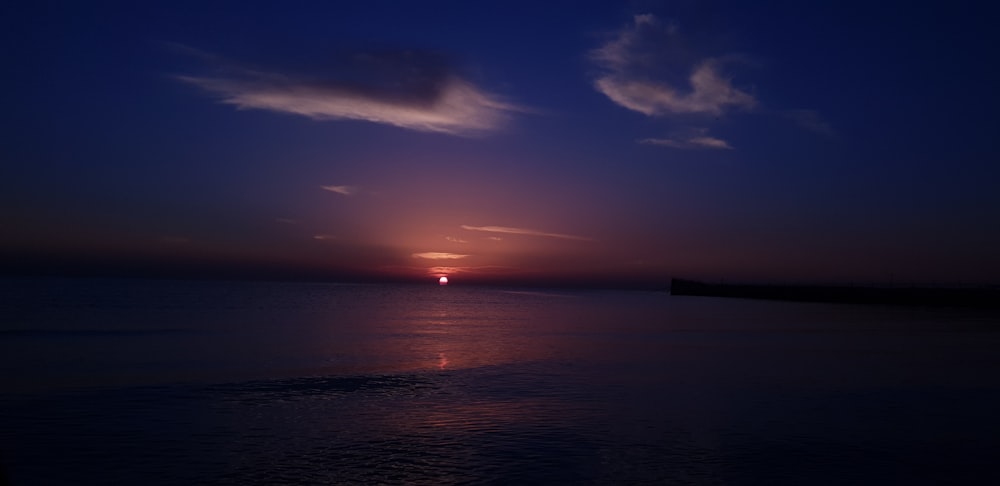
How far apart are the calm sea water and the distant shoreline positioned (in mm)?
65075

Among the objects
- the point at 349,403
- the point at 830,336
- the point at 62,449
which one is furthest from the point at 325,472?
the point at 830,336

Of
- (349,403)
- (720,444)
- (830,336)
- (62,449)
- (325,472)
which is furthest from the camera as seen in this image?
(830,336)

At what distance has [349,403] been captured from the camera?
20016 millimetres

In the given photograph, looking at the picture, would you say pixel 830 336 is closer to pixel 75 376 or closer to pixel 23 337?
pixel 75 376

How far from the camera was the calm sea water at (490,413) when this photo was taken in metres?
13.5

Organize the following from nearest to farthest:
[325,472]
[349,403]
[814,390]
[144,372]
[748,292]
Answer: [325,472], [349,403], [814,390], [144,372], [748,292]

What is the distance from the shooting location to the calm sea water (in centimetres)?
1345

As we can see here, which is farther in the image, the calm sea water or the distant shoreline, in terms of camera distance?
the distant shoreline

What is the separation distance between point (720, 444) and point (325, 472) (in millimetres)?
8556

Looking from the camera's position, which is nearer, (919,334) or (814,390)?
(814,390)

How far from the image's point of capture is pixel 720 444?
15.7m

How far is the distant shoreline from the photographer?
91.5 m

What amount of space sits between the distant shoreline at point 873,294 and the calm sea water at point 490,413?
214 ft

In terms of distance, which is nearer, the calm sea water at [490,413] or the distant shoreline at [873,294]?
the calm sea water at [490,413]
